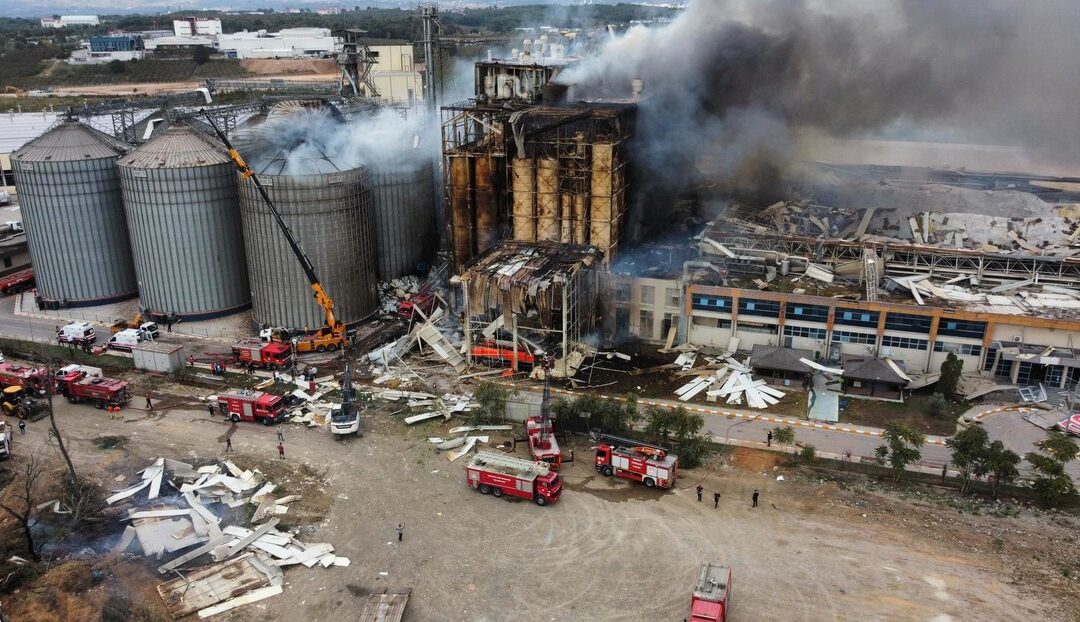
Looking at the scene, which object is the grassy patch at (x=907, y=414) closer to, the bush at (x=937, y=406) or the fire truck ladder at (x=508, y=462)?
the bush at (x=937, y=406)

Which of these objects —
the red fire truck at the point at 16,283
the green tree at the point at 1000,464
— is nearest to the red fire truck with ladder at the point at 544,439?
the green tree at the point at 1000,464

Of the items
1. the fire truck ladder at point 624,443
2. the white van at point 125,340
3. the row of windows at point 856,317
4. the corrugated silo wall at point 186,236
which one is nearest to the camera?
the fire truck ladder at point 624,443

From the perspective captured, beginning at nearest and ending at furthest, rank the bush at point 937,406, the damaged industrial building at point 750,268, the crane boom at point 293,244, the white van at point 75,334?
1. the bush at point 937,406
2. the damaged industrial building at point 750,268
3. the crane boom at point 293,244
4. the white van at point 75,334

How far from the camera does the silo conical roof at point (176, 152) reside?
4434cm

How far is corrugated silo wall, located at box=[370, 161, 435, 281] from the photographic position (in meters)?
50.7

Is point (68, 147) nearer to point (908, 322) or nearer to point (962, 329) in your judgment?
point (908, 322)

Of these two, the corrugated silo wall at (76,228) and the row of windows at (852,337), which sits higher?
the corrugated silo wall at (76,228)

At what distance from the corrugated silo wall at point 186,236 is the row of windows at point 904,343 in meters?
35.8

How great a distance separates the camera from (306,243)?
1682 inches

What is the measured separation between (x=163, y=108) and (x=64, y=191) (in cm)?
763

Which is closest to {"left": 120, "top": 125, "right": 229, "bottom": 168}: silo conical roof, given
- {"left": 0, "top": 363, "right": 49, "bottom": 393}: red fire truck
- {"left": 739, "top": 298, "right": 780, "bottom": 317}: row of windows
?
{"left": 0, "top": 363, "right": 49, "bottom": 393}: red fire truck

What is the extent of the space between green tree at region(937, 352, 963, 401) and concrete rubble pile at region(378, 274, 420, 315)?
Answer: 96.2 ft

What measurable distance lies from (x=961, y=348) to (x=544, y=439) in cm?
2130

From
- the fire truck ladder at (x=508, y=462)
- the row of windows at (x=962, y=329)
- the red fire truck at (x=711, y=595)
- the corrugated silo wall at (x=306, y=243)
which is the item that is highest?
the corrugated silo wall at (x=306, y=243)
